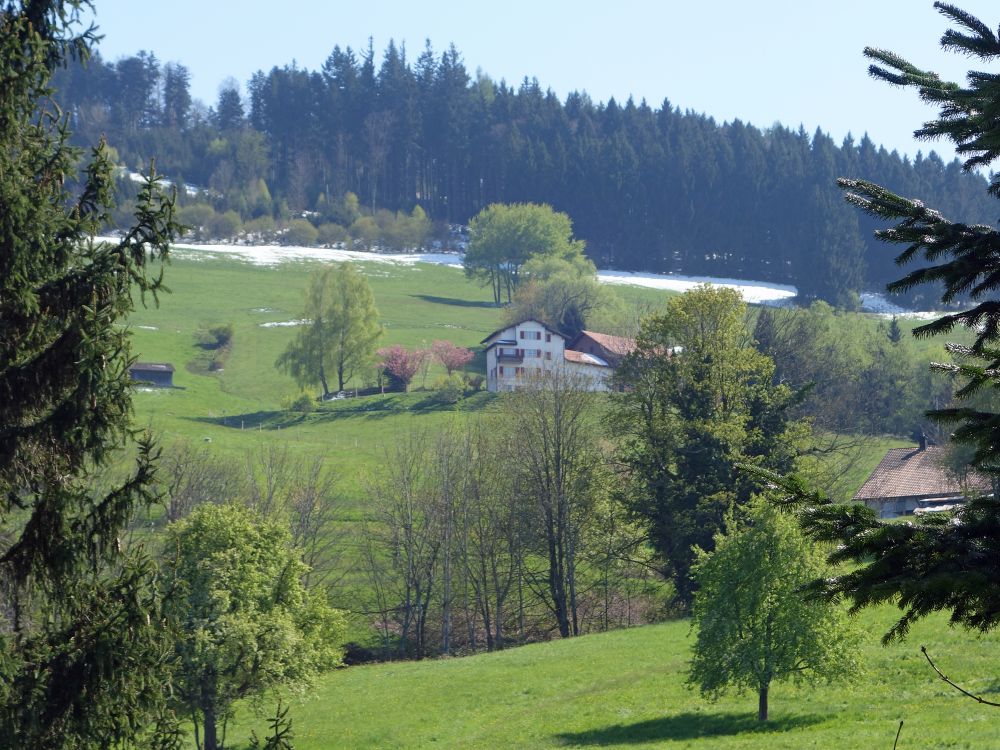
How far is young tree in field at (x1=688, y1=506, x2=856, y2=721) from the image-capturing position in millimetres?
28453

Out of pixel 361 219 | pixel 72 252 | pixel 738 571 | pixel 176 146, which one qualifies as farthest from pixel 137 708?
pixel 176 146

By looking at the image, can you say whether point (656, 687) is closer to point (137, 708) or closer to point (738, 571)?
point (738, 571)

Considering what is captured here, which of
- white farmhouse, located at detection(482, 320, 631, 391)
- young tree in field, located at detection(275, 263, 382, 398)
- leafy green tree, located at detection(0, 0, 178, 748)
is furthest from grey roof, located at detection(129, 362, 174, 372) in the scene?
leafy green tree, located at detection(0, 0, 178, 748)

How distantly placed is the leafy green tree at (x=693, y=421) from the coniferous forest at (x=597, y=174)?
354 ft

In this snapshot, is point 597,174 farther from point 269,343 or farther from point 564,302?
point 269,343

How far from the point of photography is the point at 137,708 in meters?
11.2

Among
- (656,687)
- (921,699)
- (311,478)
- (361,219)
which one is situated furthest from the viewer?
(361,219)

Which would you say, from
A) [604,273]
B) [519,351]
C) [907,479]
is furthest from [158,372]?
[604,273]

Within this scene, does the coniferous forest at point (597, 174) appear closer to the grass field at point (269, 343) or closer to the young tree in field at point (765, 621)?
the grass field at point (269, 343)

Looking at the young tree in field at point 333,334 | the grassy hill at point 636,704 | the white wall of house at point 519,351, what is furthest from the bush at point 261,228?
the grassy hill at point 636,704

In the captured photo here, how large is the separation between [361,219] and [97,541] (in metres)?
163

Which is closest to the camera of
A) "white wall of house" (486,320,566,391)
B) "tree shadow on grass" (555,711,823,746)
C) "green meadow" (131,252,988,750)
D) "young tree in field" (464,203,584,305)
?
"green meadow" (131,252,988,750)

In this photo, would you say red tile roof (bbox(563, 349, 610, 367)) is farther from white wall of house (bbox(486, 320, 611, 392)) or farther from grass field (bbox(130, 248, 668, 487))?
grass field (bbox(130, 248, 668, 487))

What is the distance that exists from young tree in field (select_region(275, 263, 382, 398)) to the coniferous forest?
6958cm
